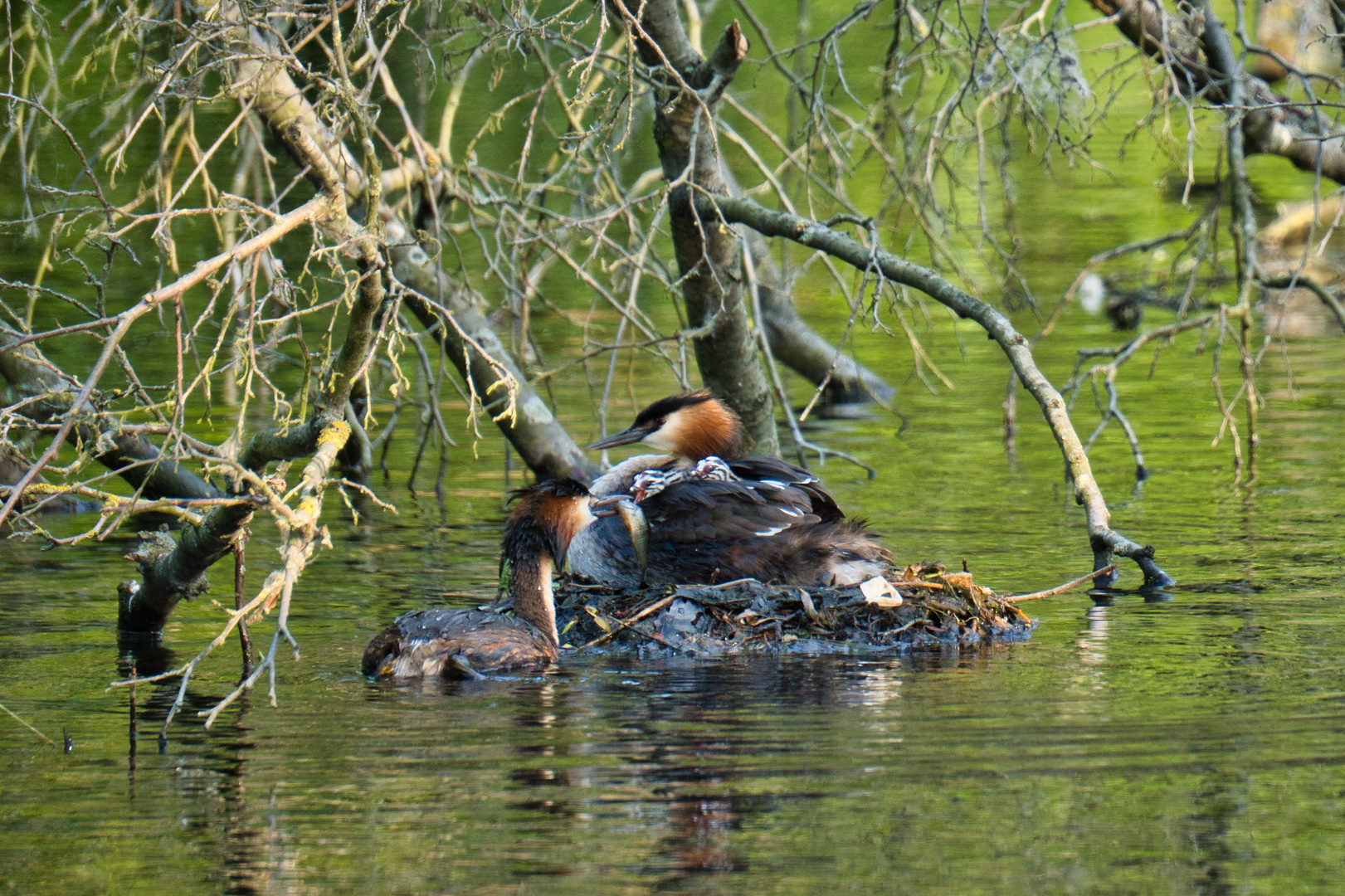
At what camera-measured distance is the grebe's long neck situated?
19.2 feet

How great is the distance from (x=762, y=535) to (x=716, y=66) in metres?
2.20

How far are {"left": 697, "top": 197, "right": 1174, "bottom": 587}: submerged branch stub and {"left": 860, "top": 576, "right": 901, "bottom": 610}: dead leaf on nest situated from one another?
2.85 ft

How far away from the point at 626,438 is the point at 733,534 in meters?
1.30

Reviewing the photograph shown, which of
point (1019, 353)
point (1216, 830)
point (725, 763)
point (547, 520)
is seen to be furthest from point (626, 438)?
point (1216, 830)

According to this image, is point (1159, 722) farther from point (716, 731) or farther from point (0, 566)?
point (0, 566)

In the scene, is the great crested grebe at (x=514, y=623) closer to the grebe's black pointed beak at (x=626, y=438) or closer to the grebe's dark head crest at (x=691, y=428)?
the grebe's black pointed beak at (x=626, y=438)

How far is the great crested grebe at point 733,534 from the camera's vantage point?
6402 mm

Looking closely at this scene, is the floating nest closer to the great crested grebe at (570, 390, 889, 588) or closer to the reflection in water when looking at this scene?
the great crested grebe at (570, 390, 889, 588)

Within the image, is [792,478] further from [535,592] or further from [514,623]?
[514,623]

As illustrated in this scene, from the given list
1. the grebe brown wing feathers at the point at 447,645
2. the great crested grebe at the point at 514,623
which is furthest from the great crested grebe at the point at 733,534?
the grebe brown wing feathers at the point at 447,645

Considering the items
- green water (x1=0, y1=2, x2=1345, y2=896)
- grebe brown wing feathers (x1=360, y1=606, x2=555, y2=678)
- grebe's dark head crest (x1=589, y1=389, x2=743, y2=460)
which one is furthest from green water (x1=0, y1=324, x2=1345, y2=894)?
grebe's dark head crest (x1=589, y1=389, x2=743, y2=460)

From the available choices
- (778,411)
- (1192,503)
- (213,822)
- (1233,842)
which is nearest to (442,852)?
(213,822)

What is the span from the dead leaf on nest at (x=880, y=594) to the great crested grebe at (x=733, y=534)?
9.9 inches

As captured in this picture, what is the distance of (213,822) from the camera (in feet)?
13.2
